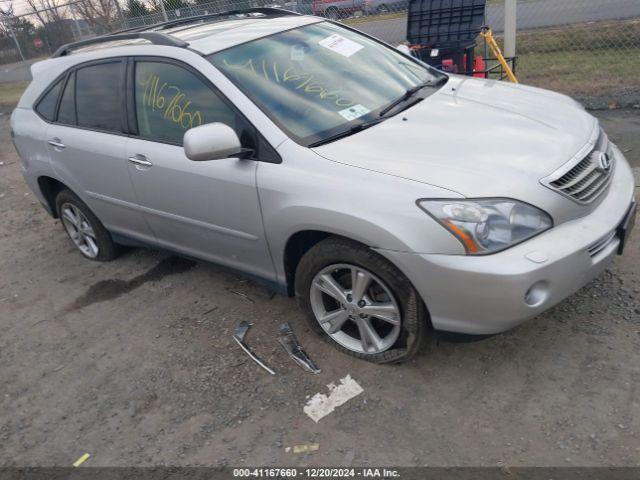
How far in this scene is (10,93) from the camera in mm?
15023

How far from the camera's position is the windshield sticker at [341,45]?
3626 millimetres

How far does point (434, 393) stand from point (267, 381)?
2.97 ft

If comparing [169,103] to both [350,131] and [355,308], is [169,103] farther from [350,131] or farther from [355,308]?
[355,308]

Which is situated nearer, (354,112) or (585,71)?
(354,112)

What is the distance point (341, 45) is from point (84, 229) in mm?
2620

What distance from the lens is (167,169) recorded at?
3379 mm

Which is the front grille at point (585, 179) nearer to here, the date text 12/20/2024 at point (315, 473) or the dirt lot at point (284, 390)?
the dirt lot at point (284, 390)

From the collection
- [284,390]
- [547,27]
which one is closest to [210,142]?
[284,390]

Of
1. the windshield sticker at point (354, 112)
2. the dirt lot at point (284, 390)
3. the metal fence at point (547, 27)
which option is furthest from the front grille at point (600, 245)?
the metal fence at point (547, 27)

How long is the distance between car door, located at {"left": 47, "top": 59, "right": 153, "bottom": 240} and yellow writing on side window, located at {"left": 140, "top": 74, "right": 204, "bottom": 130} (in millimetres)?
298

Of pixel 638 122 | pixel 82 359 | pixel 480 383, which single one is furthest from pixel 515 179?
pixel 638 122

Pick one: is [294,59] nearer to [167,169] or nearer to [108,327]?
[167,169]

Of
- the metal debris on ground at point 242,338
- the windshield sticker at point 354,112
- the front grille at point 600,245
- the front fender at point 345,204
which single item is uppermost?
the windshield sticker at point 354,112

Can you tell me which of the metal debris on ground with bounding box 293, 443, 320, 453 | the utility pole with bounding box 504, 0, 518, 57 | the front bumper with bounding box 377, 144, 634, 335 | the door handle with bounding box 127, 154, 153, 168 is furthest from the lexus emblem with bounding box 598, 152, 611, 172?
the utility pole with bounding box 504, 0, 518, 57
